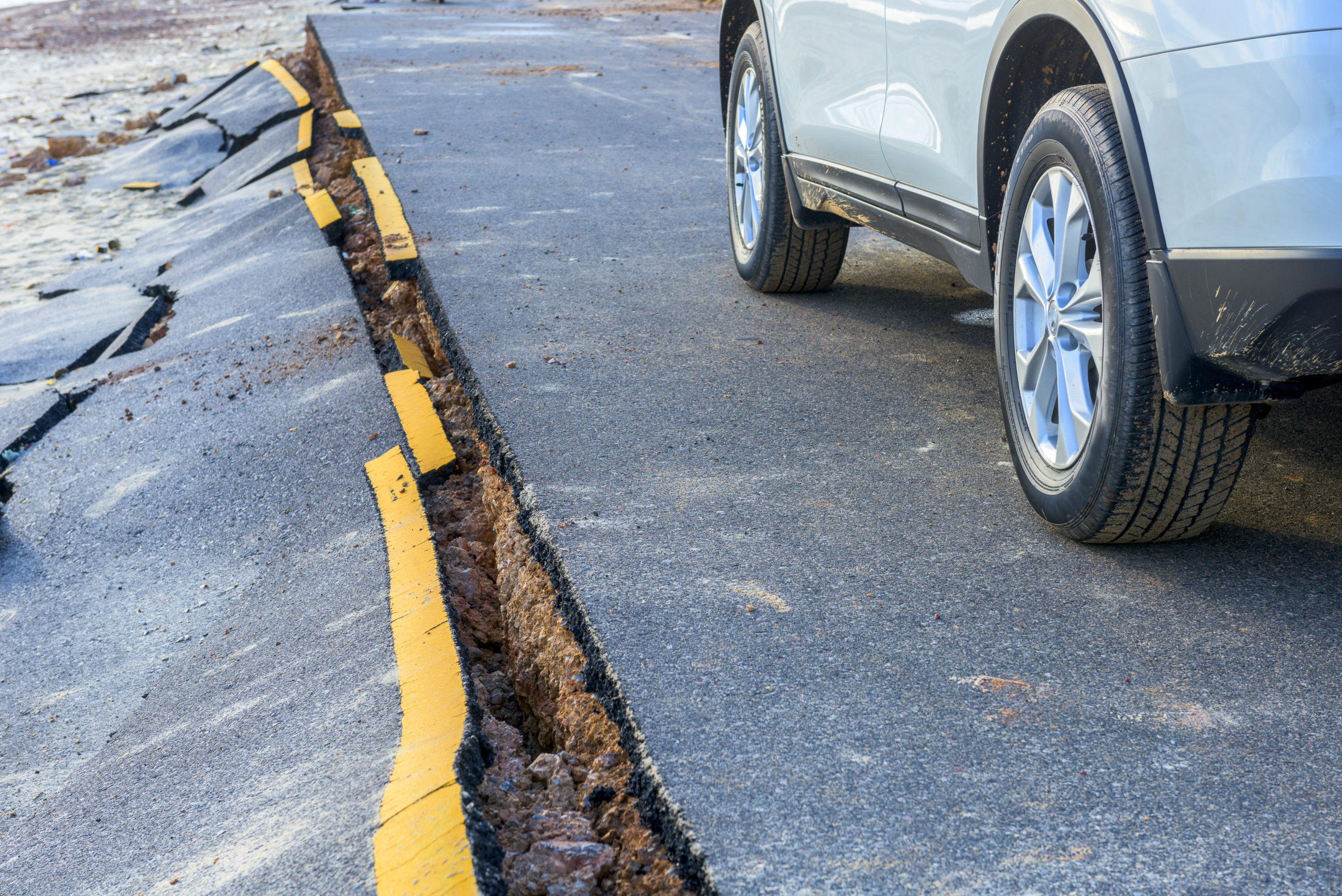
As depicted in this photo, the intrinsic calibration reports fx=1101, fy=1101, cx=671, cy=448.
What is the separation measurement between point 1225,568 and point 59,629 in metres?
3.42

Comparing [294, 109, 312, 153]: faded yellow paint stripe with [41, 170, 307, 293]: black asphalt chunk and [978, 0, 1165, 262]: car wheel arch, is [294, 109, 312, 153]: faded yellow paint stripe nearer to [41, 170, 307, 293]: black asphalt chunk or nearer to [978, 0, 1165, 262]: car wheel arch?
[41, 170, 307, 293]: black asphalt chunk

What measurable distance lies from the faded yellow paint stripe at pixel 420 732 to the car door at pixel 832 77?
6.05ft

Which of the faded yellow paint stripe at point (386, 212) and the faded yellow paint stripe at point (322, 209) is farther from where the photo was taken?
the faded yellow paint stripe at point (322, 209)

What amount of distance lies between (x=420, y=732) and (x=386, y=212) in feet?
15.2

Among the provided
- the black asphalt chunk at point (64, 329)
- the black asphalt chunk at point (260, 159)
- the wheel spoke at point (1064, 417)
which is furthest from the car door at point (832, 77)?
the black asphalt chunk at point (260, 159)

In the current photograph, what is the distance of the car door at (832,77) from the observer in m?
3.41

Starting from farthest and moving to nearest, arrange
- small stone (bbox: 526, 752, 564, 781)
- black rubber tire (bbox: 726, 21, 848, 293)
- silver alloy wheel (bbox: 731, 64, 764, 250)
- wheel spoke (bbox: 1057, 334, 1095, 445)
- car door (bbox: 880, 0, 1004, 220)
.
A: silver alloy wheel (bbox: 731, 64, 764, 250), black rubber tire (bbox: 726, 21, 848, 293), car door (bbox: 880, 0, 1004, 220), wheel spoke (bbox: 1057, 334, 1095, 445), small stone (bbox: 526, 752, 564, 781)

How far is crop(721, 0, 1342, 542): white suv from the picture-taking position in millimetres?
1895

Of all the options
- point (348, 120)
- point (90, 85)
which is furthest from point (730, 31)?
point (90, 85)

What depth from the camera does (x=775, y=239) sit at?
469 cm

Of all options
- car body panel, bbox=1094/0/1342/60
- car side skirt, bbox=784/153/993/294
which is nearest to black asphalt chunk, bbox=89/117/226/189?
car side skirt, bbox=784/153/993/294

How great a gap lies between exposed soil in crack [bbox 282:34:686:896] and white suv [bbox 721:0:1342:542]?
4.10 feet

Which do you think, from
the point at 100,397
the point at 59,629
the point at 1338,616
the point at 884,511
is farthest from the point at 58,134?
the point at 1338,616

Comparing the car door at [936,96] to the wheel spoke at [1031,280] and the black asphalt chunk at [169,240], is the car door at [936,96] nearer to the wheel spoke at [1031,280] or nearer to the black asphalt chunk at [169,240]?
the wheel spoke at [1031,280]
